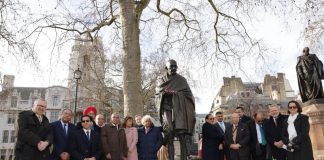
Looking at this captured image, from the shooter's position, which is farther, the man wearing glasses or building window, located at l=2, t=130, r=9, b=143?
building window, located at l=2, t=130, r=9, b=143

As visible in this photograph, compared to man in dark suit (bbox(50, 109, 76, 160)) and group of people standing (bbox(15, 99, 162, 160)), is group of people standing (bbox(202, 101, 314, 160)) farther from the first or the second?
man in dark suit (bbox(50, 109, 76, 160))

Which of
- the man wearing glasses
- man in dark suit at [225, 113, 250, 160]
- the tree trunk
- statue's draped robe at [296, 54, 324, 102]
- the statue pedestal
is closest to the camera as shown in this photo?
the man wearing glasses

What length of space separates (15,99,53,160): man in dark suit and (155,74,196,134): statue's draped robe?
2.54 m

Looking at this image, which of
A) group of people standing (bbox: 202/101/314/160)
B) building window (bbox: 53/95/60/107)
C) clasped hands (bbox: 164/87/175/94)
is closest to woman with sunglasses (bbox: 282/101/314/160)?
group of people standing (bbox: 202/101/314/160)

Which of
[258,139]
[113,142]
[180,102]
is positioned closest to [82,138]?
[113,142]

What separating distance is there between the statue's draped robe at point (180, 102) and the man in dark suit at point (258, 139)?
1.96 meters

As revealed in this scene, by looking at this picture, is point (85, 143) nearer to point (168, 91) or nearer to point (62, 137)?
point (62, 137)

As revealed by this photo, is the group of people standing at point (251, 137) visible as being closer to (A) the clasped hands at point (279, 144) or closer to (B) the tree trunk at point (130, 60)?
(A) the clasped hands at point (279, 144)

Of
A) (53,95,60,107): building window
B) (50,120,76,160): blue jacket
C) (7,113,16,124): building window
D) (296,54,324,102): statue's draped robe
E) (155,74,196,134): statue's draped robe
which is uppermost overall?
(53,95,60,107): building window

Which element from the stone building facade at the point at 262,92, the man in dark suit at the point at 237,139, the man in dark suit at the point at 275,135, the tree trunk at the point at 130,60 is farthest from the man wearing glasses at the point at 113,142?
the stone building facade at the point at 262,92

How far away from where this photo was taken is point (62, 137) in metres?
7.01

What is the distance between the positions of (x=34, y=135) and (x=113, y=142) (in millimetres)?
1777

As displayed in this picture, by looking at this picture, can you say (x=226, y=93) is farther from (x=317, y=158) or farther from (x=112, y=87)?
(x=317, y=158)

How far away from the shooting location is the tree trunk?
1155 centimetres
